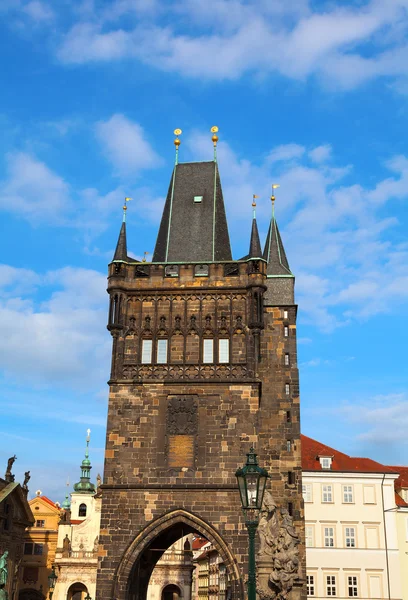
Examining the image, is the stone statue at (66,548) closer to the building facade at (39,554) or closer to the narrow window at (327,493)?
the building facade at (39,554)

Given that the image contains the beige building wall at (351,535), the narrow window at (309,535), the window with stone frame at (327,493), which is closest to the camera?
the beige building wall at (351,535)

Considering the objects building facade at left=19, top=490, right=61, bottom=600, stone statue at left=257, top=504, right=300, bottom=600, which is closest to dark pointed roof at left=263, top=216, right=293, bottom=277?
stone statue at left=257, top=504, right=300, bottom=600

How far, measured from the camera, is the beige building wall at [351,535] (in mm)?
38000

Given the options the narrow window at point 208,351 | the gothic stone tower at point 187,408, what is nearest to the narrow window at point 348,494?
the gothic stone tower at point 187,408

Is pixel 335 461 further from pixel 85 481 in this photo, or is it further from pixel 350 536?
pixel 85 481

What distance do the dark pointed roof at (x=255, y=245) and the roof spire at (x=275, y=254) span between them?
4.94 meters

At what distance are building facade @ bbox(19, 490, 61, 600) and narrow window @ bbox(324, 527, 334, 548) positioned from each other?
2457 cm

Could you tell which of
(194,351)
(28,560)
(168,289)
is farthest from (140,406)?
(28,560)

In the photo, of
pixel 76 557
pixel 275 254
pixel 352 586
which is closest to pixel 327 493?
pixel 352 586

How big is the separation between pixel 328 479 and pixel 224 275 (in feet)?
54.4

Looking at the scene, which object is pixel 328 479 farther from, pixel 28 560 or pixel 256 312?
pixel 28 560

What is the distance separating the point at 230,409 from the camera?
26766mm

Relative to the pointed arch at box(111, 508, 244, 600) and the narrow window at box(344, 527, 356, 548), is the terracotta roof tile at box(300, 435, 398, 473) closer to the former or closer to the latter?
the narrow window at box(344, 527, 356, 548)

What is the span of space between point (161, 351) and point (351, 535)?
58.0 ft
